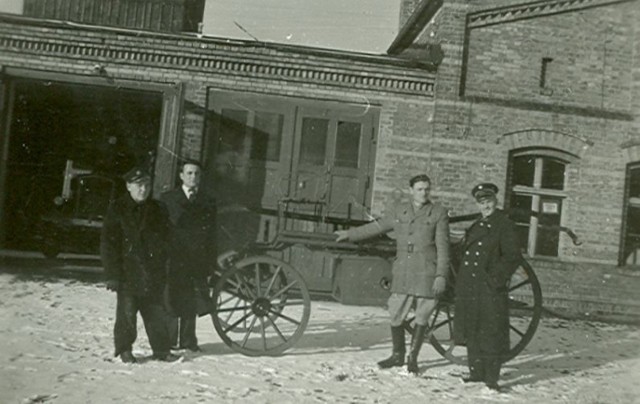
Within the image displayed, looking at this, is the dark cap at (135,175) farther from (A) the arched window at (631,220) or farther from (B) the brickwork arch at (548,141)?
(A) the arched window at (631,220)

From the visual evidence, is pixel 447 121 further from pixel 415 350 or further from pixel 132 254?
pixel 132 254

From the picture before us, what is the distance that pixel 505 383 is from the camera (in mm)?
5148

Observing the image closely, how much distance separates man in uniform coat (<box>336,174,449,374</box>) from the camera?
16.6 feet

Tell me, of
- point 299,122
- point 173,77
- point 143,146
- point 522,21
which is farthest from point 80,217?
point 522,21

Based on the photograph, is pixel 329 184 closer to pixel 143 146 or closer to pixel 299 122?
pixel 299 122

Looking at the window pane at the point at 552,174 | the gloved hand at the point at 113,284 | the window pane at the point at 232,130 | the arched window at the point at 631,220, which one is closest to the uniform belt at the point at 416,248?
the gloved hand at the point at 113,284

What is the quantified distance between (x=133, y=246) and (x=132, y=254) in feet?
0.22

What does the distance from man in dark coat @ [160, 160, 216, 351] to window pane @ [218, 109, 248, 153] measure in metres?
3.91

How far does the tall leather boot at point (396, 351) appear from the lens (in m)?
5.25

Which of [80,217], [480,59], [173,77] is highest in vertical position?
[480,59]

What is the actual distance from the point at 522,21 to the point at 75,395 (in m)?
8.56

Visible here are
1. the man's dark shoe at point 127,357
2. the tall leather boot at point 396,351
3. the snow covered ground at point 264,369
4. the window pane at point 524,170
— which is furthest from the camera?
the window pane at point 524,170

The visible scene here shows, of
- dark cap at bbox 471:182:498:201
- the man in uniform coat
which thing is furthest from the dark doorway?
dark cap at bbox 471:182:498:201

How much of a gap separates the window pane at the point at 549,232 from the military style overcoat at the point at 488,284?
4721 millimetres
